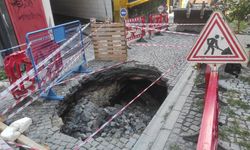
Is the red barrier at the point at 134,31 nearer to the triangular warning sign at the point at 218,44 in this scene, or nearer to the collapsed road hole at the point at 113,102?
the collapsed road hole at the point at 113,102

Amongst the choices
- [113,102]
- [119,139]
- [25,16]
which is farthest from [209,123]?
[25,16]

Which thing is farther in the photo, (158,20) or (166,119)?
(158,20)

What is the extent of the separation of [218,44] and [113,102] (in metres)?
5.16

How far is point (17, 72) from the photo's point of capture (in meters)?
5.64

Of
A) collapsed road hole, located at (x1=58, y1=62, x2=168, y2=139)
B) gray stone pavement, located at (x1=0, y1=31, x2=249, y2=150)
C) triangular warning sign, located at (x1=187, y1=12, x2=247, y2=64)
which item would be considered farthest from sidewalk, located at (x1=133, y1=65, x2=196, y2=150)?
triangular warning sign, located at (x1=187, y1=12, x2=247, y2=64)

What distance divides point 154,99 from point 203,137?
5.67 meters

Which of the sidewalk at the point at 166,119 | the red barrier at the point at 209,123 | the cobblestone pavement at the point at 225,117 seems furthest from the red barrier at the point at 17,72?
the red barrier at the point at 209,123

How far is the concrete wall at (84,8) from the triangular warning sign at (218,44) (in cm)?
1203

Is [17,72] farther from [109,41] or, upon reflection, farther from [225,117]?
[225,117]

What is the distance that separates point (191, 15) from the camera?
13234mm

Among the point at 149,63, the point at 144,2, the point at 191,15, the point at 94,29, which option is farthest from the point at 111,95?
the point at 144,2

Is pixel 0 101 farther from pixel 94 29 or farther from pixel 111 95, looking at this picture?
pixel 94 29

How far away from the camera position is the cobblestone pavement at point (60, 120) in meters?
4.23

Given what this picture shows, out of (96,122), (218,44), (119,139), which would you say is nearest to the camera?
(218,44)
